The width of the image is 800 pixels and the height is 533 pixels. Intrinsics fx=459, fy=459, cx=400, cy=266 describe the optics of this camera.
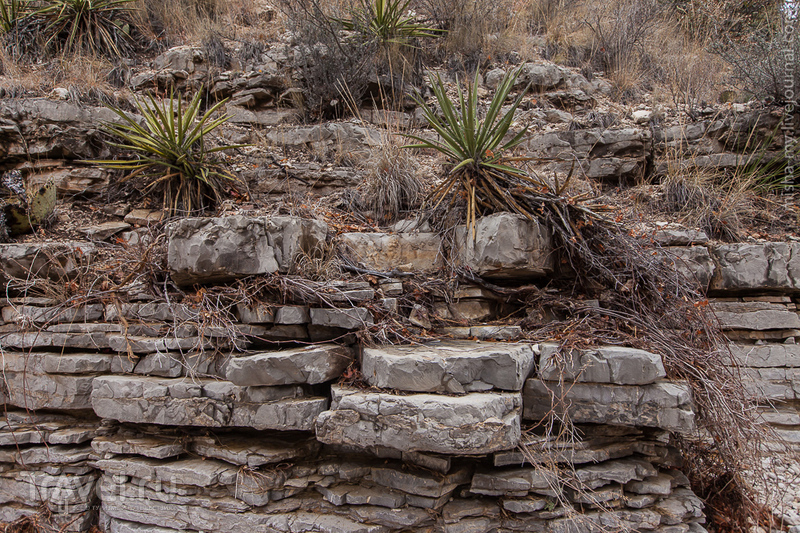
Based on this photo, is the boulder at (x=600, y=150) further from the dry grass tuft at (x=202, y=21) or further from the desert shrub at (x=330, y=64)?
the dry grass tuft at (x=202, y=21)

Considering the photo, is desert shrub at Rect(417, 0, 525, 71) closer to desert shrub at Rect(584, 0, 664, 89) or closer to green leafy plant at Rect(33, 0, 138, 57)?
desert shrub at Rect(584, 0, 664, 89)

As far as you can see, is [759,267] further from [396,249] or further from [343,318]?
[343,318]

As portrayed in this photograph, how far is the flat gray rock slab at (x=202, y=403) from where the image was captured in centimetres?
283

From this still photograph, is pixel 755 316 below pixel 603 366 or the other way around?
below

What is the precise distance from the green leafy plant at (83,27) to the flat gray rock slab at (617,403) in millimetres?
6505

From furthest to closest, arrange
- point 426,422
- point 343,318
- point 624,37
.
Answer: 1. point 624,37
2. point 343,318
3. point 426,422

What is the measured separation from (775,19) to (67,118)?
31.7 feet

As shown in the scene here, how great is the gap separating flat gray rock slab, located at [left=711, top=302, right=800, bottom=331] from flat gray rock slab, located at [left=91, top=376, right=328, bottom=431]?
366cm

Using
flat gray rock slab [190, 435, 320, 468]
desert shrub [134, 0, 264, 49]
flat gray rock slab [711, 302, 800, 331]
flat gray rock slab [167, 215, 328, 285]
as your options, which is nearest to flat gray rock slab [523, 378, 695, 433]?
flat gray rock slab [190, 435, 320, 468]

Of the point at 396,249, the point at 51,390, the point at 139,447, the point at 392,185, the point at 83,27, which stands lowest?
the point at 139,447

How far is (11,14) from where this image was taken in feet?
18.9

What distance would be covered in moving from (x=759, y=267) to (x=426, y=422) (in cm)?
353

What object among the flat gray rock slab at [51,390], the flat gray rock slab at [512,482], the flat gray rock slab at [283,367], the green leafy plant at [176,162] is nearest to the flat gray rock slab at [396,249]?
the flat gray rock slab at [283,367]

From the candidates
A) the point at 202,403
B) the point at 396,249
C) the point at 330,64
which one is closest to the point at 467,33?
the point at 330,64
